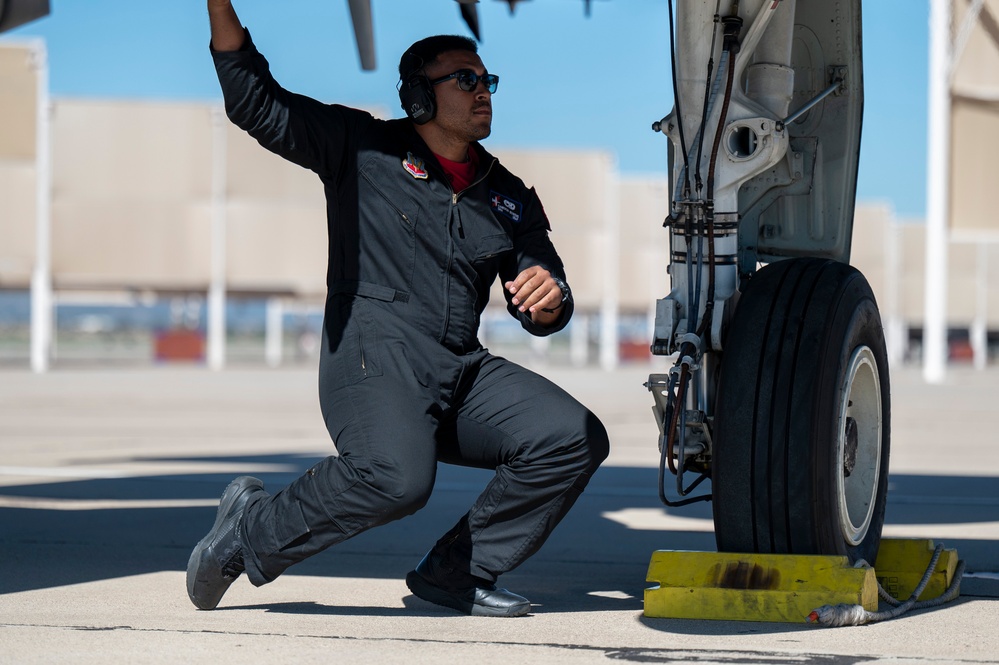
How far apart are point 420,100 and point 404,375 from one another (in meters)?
0.82

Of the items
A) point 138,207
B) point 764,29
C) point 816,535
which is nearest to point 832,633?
point 816,535

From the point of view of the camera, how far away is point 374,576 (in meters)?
4.75

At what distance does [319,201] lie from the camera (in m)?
33.5

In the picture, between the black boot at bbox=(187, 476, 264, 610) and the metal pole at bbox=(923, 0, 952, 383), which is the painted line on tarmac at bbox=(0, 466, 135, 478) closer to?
→ the black boot at bbox=(187, 476, 264, 610)

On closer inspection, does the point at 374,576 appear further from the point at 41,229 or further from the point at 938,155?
the point at 41,229

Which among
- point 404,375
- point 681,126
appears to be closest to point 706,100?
point 681,126

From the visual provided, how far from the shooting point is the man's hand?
391cm

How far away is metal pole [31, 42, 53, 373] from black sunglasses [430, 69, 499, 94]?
1013 inches

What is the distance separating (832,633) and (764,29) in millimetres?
1804

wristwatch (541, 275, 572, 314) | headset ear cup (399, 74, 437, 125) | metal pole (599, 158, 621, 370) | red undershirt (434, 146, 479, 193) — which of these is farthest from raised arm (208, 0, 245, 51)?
metal pole (599, 158, 621, 370)

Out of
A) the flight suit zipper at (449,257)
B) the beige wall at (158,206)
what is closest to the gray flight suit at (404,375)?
the flight suit zipper at (449,257)

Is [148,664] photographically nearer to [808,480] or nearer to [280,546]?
[280,546]

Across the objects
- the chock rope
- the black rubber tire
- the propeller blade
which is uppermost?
the propeller blade

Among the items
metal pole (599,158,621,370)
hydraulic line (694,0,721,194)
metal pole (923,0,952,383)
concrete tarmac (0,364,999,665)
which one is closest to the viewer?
concrete tarmac (0,364,999,665)
